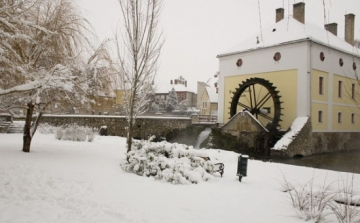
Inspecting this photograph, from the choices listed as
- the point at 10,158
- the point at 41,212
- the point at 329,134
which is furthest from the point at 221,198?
the point at 329,134

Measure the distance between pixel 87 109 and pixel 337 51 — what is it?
2007 cm

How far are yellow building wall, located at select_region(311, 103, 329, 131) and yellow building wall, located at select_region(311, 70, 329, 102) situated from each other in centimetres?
52

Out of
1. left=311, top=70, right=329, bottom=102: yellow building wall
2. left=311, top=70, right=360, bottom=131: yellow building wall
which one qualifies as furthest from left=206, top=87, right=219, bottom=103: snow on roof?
left=311, top=70, right=329, bottom=102: yellow building wall

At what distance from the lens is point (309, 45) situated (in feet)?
62.4

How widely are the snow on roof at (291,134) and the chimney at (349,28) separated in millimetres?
12060

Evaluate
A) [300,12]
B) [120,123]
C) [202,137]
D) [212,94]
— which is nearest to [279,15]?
[300,12]

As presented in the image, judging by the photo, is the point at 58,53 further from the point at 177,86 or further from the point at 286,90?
the point at 177,86

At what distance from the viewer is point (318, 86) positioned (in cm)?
2045

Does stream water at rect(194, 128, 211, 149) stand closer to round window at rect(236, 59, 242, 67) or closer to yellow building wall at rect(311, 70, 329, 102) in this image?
round window at rect(236, 59, 242, 67)

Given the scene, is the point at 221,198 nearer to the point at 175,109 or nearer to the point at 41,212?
the point at 41,212

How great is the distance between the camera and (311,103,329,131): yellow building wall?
2008 centimetres

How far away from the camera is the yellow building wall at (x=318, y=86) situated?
1996 cm

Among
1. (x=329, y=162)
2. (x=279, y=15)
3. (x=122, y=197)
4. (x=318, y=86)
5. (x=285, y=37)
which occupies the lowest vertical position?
(x=329, y=162)

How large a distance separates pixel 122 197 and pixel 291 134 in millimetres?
15541
